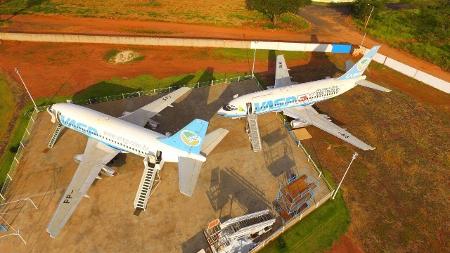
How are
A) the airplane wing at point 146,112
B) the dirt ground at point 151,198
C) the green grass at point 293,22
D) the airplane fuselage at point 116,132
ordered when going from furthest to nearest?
the green grass at point 293,22 → the airplane wing at point 146,112 → the airplane fuselage at point 116,132 → the dirt ground at point 151,198

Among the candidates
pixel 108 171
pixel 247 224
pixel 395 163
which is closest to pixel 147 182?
pixel 108 171

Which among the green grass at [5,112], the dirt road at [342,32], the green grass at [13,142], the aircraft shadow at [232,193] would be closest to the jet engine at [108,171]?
the aircraft shadow at [232,193]

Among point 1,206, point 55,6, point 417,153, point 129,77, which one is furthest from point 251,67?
point 55,6

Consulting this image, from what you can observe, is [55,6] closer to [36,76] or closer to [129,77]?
[36,76]

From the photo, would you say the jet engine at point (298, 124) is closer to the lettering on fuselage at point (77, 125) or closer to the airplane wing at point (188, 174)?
the airplane wing at point (188, 174)

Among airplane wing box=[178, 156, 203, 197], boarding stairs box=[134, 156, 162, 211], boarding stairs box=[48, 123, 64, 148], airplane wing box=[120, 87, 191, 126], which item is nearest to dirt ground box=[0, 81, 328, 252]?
boarding stairs box=[48, 123, 64, 148]
